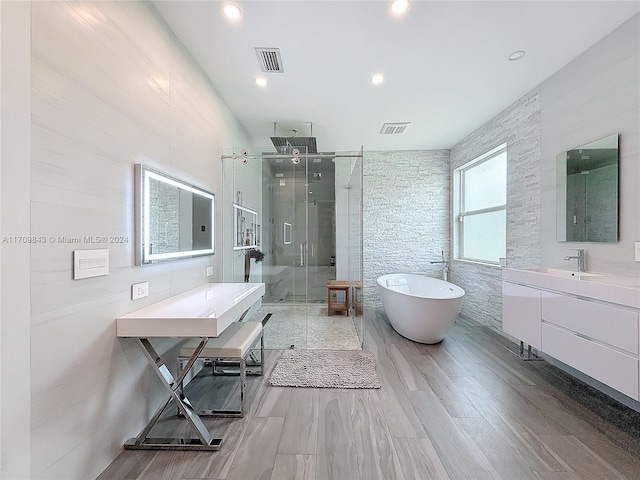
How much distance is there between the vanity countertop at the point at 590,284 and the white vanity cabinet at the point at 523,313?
83 mm

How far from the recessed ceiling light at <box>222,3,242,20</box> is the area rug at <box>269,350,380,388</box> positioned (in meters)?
2.80

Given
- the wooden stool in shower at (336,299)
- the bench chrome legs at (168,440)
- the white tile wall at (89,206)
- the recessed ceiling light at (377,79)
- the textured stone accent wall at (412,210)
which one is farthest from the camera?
the textured stone accent wall at (412,210)

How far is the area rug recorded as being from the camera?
2.40 metres

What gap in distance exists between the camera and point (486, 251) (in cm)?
411

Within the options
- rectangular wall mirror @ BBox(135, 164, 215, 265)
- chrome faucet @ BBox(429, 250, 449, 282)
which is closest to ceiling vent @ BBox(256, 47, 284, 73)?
rectangular wall mirror @ BBox(135, 164, 215, 265)

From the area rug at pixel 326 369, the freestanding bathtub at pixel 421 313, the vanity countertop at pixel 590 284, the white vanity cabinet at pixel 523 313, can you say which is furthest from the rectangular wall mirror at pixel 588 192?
the area rug at pixel 326 369

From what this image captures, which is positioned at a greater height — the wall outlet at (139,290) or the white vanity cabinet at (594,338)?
the wall outlet at (139,290)

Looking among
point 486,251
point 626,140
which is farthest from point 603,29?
point 486,251

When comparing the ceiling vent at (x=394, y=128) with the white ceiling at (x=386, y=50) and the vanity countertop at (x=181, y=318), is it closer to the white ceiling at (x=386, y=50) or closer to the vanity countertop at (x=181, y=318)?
the white ceiling at (x=386, y=50)

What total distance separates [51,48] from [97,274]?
3.34ft

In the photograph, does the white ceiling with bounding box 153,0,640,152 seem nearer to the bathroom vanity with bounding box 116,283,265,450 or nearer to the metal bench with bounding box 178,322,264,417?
the bathroom vanity with bounding box 116,283,265,450

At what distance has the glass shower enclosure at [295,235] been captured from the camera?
11.2 feet

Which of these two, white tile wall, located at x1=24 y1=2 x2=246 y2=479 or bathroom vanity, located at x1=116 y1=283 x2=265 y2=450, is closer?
white tile wall, located at x1=24 y1=2 x2=246 y2=479

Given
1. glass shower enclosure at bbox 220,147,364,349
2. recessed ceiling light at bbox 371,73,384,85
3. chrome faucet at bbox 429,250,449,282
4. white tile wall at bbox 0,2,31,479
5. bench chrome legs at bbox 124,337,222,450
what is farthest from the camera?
chrome faucet at bbox 429,250,449,282
